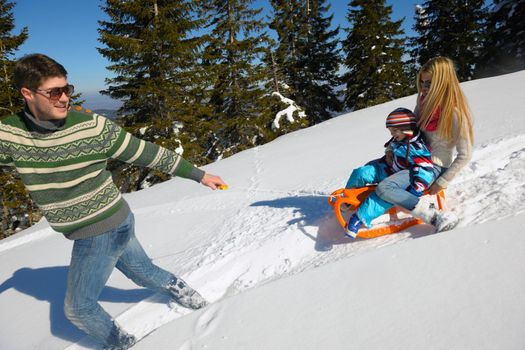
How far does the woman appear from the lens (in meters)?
2.59

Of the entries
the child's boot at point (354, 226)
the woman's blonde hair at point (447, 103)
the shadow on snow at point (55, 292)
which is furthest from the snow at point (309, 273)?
the woman's blonde hair at point (447, 103)

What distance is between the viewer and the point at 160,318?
247cm

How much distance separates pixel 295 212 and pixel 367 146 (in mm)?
2712

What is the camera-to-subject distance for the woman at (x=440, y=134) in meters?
2.59

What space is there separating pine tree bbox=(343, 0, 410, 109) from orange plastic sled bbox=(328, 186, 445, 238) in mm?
16873

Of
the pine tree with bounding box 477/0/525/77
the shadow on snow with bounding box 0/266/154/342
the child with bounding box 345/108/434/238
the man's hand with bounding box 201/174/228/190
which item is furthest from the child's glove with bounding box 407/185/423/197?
the pine tree with bounding box 477/0/525/77

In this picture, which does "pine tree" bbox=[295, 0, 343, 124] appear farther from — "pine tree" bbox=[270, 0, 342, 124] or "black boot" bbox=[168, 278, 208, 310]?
"black boot" bbox=[168, 278, 208, 310]

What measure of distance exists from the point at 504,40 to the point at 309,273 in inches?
848

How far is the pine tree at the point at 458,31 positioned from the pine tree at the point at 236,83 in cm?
1167

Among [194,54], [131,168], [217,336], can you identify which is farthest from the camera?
[194,54]

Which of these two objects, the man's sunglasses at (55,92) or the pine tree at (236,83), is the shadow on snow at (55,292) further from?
the pine tree at (236,83)

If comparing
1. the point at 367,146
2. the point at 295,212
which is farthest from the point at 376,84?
the point at 295,212

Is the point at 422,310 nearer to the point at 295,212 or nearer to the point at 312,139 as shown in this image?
the point at 295,212

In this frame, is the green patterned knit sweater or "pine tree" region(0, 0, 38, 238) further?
"pine tree" region(0, 0, 38, 238)
